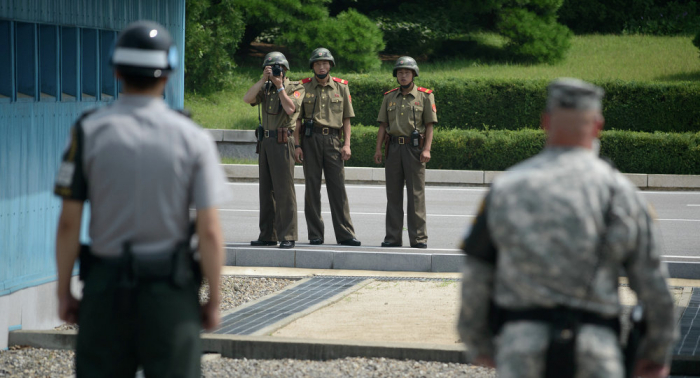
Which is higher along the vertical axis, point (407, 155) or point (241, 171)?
point (407, 155)

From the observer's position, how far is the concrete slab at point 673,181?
17672 millimetres

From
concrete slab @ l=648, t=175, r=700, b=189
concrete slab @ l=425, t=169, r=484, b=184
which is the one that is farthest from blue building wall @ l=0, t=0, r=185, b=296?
concrete slab @ l=648, t=175, r=700, b=189

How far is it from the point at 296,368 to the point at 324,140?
188 inches

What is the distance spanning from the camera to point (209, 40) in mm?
24281

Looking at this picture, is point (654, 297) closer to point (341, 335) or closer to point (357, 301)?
point (341, 335)

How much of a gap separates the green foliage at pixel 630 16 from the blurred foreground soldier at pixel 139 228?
Answer: 3500 centimetres

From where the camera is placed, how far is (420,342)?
599cm

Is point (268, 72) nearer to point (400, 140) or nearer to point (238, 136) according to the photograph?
point (400, 140)

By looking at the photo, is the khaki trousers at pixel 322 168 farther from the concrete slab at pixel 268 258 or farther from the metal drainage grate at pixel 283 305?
the metal drainage grate at pixel 283 305

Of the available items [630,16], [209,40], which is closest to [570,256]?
[209,40]

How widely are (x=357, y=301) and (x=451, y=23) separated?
2531 cm

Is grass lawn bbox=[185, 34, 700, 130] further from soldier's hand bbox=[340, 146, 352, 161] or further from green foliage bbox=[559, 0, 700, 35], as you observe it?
soldier's hand bbox=[340, 146, 352, 161]

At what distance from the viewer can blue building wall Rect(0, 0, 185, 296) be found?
6.00 m

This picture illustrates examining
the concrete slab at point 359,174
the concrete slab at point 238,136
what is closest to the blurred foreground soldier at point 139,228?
the concrete slab at point 359,174
